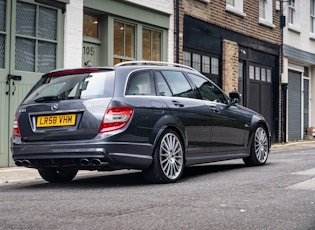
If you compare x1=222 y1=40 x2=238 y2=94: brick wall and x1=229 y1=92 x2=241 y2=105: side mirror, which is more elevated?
x1=222 y1=40 x2=238 y2=94: brick wall

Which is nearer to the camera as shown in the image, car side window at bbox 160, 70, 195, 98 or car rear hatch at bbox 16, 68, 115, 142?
car rear hatch at bbox 16, 68, 115, 142

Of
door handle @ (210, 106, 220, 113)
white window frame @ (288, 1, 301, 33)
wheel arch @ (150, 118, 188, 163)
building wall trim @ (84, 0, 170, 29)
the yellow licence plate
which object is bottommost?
wheel arch @ (150, 118, 188, 163)

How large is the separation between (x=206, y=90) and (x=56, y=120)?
2.69 metres

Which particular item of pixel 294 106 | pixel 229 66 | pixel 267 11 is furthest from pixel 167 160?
pixel 294 106

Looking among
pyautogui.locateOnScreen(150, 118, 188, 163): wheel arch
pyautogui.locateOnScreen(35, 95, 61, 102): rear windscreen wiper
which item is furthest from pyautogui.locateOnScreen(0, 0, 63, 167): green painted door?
pyautogui.locateOnScreen(150, 118, 188, 163): wheel arch

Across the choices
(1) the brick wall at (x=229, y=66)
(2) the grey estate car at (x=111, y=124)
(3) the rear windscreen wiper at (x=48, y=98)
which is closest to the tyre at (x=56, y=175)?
(2) the grey estate car at (x=111, y=124)

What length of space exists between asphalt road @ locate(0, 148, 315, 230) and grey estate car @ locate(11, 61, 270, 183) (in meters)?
0.31

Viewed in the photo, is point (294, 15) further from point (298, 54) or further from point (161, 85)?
point (161, 85)

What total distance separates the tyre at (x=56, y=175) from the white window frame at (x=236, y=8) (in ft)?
37.6

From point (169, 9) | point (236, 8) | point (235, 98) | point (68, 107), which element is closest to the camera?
point (68, 107)

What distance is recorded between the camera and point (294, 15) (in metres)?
24.3

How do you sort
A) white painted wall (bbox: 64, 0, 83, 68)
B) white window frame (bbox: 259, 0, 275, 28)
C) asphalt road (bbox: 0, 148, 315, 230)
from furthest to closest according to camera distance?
1. white window frame (bbox: 259, 0, 275, 28)
2. white painted wall (bbox: 64, 0, 83, 68)
3. asphalt road (bbox: 0, 148, 315, 230)

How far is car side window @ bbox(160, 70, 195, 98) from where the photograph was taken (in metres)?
8.53

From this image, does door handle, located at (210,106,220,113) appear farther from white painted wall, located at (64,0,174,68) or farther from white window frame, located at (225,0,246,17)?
white window frame, located at (225,0,246,17)
